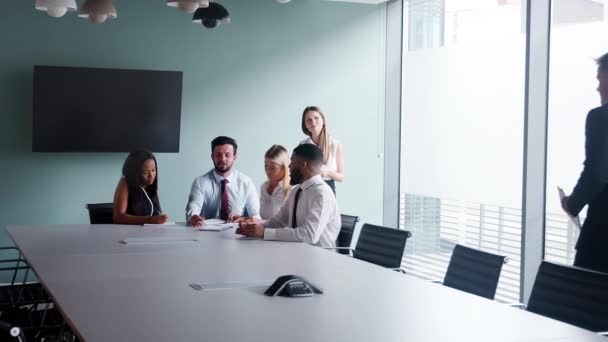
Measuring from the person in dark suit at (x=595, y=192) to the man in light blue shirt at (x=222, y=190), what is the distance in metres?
2.82

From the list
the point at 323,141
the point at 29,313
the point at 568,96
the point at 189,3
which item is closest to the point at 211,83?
the point at 323,141

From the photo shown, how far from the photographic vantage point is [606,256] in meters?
3.74

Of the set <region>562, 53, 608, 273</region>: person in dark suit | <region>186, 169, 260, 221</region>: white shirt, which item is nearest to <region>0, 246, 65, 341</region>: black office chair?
<region>186, 169, 260, 221</region>: white shirt

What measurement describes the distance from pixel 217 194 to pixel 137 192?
0.71 m

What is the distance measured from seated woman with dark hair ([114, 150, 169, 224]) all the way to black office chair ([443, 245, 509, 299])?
93.2 inches

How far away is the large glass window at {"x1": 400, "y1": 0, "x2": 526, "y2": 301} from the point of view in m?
6.59

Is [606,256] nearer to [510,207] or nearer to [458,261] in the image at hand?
[458,261]

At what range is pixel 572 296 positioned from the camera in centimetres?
311

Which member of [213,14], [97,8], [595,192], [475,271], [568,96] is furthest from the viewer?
[568,96]

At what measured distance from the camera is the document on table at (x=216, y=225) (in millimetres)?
5223

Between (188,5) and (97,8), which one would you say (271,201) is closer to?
(188,5)

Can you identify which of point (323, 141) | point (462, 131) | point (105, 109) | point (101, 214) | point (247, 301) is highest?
point (105, 109)

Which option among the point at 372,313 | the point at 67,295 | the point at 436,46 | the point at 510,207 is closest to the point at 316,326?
the point at 372,313

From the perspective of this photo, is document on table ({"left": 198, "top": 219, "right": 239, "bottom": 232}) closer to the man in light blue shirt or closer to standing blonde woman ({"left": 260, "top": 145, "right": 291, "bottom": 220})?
the man in light blue shirt
